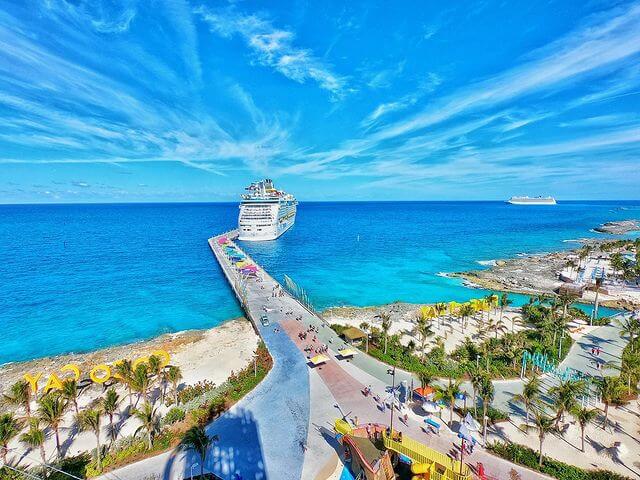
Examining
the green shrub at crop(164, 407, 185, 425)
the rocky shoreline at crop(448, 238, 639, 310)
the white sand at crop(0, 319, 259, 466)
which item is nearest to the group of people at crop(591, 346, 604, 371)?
the rocky shoreline at crop(448, 238, 639, 310)

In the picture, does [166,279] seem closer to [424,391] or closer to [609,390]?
[424,391]

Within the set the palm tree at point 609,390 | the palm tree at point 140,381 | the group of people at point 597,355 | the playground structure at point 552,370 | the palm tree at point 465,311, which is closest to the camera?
the palm tree at point 609,390

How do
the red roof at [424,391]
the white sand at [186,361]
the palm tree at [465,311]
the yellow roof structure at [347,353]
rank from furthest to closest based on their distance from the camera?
1. the palm tree at [465,311]
2. the yellow roof structure at [347,353]
3. the red roof at [424,391]
4. the white sand at [186,361]

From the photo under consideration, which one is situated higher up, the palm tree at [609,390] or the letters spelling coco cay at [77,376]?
the palm tree at [609,390]

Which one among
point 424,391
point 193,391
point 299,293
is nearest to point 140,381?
point 193,391

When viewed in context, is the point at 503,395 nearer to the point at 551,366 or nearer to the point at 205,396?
the point at 551,366

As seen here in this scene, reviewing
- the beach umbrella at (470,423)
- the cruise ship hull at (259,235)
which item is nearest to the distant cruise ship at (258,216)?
the cruise ship hull at (259,235)

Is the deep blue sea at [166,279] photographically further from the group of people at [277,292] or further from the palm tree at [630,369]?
the palm tree at [630,369]
